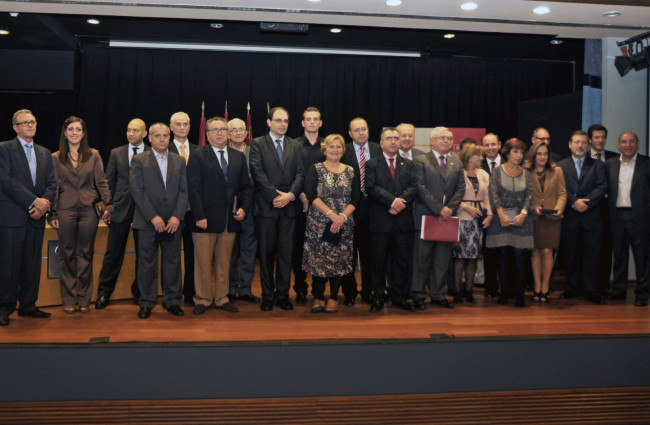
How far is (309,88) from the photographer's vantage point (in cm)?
851

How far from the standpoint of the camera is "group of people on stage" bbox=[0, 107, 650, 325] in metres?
4.36

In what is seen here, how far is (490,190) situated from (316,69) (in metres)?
4.34

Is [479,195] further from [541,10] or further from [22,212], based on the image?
[22,212]

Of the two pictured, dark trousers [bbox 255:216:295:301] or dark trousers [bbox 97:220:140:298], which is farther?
dark trousers [bbox 97:220:140:298]

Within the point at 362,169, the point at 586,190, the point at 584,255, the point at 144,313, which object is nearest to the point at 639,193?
the point at 586,190

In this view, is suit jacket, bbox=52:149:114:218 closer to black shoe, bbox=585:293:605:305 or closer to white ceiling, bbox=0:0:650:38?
white ceiling, bbox=0:0:650:38

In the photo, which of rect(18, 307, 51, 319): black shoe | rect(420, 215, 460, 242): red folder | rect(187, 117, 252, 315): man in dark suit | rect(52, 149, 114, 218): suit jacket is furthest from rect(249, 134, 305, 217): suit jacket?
rect(18, 307, 51, 319): black shoe

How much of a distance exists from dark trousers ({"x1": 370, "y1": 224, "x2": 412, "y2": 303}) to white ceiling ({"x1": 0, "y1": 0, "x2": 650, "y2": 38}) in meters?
2.14

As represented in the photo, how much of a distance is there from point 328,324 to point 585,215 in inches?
105

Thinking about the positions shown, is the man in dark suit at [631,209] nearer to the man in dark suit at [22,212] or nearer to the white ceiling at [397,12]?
the white ceiling at [397,12]

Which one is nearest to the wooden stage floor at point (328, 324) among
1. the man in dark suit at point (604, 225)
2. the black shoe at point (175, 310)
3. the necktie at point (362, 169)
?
the black shoe at point (175, 310)

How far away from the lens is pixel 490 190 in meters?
4.95

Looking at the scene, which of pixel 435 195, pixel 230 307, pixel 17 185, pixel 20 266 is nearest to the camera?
pixel 17 185

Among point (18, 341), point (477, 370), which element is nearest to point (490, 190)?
point (477, 370)
